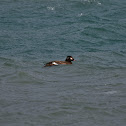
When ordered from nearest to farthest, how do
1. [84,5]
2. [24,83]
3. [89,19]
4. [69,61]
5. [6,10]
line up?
[24,83], [69,61], [89,19], [6,10], [84,5]

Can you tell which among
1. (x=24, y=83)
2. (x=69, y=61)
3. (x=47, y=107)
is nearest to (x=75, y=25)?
(x=69, y=61)

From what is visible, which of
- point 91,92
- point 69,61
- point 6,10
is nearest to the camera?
point 91,92

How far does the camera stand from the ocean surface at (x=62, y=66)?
7398 millimetres

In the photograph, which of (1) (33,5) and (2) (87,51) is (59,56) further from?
(1) (33,5)

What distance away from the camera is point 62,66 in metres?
12.4

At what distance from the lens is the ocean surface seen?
291 inches

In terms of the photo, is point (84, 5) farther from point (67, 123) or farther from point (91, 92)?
point (67, 123)

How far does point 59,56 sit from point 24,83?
14.9ft

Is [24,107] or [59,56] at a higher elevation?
[24,107]

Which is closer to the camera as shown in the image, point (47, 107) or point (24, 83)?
point (47, 107)

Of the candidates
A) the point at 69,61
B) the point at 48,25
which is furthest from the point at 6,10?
the point at 69,61

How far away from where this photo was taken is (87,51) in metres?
15.0

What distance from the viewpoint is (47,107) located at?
772 cm

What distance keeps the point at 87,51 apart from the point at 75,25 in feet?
17.3
